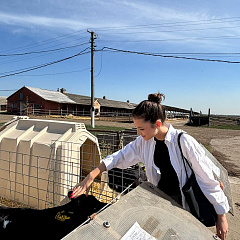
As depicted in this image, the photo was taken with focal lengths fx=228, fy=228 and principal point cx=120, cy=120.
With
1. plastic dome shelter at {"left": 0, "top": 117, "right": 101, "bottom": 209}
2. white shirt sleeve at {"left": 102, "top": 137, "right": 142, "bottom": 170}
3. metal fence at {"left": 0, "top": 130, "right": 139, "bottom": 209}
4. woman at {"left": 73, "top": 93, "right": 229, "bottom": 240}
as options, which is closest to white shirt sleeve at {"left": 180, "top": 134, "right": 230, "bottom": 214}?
woman at {"left": 73, "top": 93, "right": 229, "bottom": 240}

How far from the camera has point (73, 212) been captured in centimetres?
194

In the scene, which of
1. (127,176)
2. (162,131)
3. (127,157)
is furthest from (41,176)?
(162,131)

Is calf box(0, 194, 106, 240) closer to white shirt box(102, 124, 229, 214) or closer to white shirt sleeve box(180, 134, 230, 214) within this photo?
white shirt box(102, 124, 229, 214)

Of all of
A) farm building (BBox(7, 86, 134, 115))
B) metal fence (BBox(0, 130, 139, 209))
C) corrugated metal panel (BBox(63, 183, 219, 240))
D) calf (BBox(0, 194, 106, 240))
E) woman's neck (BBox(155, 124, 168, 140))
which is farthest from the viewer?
farm building (BBox(7, 86, 134, 115))

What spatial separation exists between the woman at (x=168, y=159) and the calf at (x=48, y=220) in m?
0.28

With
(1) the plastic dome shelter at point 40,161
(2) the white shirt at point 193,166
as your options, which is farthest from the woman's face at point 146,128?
(1) the plastic dome shelter at point 40,161

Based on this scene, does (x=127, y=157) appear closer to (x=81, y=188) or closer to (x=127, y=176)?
(x=81, y=188)

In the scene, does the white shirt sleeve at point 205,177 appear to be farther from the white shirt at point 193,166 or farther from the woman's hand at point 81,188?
the woman's hand at point 81,188

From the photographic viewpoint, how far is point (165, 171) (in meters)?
1.79

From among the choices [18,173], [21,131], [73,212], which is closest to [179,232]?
[73,212]

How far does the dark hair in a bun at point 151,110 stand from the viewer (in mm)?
1672

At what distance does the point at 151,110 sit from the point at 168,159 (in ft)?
1.36

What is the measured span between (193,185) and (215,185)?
5.7 inches

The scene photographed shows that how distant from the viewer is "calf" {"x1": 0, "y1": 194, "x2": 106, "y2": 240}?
6.33 ft
